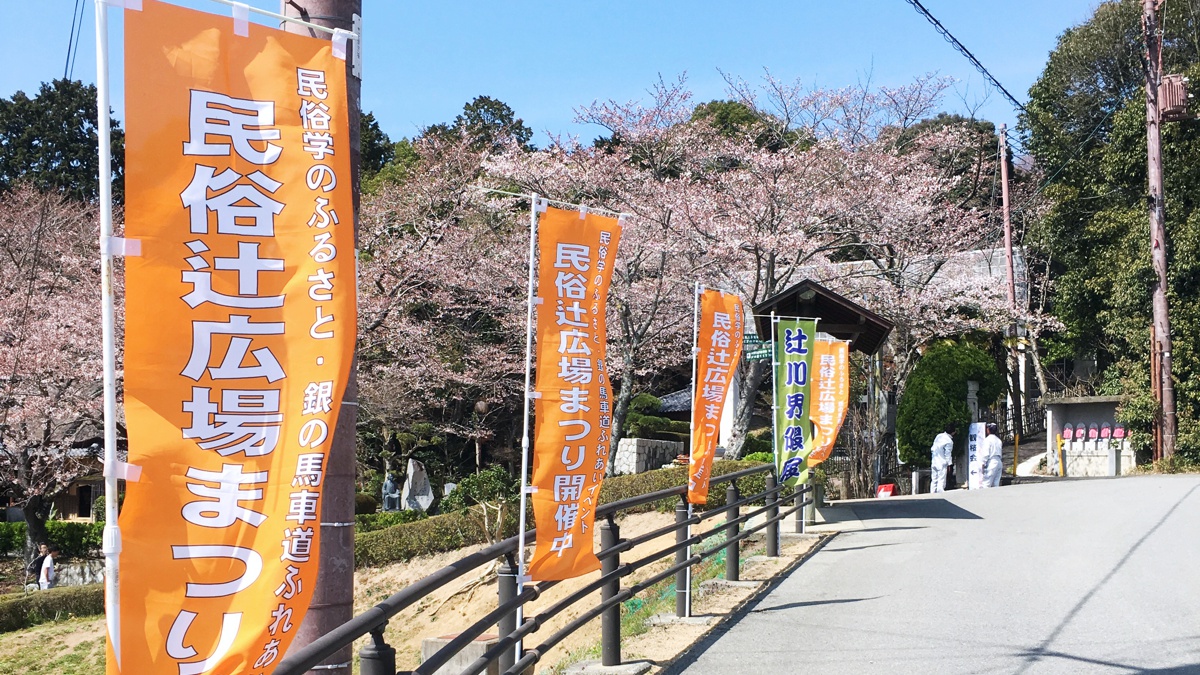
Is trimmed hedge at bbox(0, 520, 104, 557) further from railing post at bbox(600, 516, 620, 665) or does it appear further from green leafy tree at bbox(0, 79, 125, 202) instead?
railing post at bbox(600, 516, 620, 665)

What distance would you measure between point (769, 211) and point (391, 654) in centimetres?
1699

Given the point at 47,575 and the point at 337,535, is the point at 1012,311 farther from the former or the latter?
the point at 337,535

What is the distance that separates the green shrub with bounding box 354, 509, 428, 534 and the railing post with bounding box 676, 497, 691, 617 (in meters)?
13.9

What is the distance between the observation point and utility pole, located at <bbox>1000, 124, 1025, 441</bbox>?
86.5 ft

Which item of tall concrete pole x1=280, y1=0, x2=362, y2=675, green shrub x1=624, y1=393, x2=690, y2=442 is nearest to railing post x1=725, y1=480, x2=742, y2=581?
tall concrete pole x1=280, y1=0, x2=362, y2=675

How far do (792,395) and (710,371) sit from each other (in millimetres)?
2477

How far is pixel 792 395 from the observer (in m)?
11.3

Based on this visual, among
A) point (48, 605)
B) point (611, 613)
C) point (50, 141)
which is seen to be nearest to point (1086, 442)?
point (611, 613)

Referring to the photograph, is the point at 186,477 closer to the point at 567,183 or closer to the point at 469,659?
the point at 469,659

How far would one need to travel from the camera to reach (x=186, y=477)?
110 inches

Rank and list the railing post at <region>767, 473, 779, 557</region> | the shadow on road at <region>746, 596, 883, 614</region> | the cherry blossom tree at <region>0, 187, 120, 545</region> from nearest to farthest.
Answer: the shadow on road at <region>746, 596, 883, 614</region>
the railing post at <region>767, 473, 779, 557</region>
the cherry blossom tree at <region>0, 187, 120, 545</region>

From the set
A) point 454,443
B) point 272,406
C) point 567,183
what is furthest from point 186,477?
point 454,443

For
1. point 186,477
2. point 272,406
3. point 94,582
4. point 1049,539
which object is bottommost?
point 94,582

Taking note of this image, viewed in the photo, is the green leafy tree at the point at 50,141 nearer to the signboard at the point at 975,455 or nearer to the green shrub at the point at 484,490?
the green shrub at the point at 484,490
